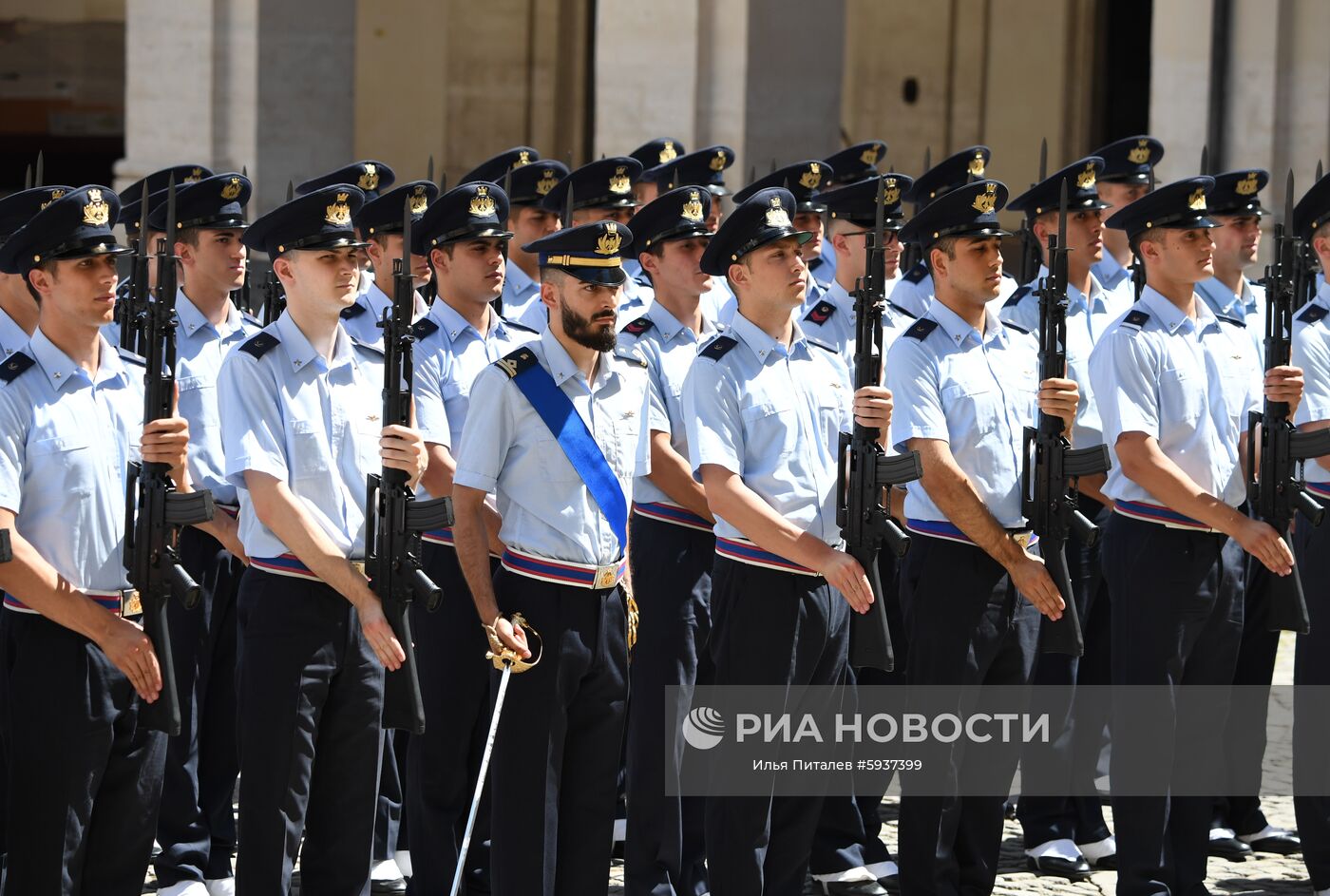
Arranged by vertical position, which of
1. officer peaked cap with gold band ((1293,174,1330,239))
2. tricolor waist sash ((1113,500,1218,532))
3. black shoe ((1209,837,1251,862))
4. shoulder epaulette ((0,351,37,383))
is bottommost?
black shoe ((1209,837,1251,862))

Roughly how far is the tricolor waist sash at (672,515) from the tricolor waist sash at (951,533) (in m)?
0.74

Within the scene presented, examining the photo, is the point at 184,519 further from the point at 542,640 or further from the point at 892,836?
the point at 892,836

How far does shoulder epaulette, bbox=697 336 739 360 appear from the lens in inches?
251

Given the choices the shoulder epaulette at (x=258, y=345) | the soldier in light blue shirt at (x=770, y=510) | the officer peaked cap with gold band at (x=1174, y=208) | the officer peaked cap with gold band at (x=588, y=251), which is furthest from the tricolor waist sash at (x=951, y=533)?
the shoulder epaulette at (x=258, y=345)

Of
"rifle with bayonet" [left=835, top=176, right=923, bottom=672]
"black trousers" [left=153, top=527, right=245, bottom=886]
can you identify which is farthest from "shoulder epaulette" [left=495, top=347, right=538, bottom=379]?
"black trousers" [left=153, top=527, right=245, bottom=886]

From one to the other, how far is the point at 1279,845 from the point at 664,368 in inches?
111

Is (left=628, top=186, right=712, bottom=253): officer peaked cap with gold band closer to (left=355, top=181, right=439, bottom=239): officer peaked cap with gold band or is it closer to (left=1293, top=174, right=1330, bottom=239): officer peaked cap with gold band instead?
(left=355, top=181, right=439, bottom=239): officer peaked cap with gold band

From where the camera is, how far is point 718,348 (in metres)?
6.39

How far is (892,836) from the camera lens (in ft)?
25.7

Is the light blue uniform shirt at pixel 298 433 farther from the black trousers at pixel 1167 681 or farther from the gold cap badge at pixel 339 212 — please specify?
the black trousers at pixel 1167 681

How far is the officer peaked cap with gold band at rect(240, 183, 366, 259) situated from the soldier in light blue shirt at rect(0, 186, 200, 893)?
500 millimetres

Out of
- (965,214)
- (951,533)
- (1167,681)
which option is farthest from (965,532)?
(965,214)

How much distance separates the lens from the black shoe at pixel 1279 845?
7793 millimetres

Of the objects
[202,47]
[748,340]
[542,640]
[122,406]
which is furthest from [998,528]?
[202,47]
